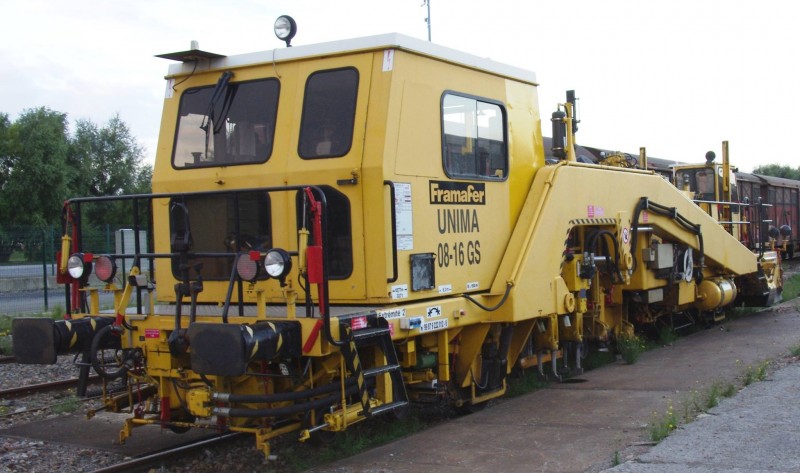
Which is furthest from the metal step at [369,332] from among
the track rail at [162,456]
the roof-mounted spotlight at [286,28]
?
the roof-mounted spotlight at [286,28]

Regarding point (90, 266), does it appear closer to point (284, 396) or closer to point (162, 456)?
point (162, 456)

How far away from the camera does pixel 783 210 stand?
29469mm

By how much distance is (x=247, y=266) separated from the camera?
5.62m

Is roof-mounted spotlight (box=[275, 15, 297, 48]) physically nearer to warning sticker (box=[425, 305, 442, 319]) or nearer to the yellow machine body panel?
the yellow machine body panel

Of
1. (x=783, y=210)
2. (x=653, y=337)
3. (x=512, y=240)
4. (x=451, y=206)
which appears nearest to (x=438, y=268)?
(x=451, y=206)

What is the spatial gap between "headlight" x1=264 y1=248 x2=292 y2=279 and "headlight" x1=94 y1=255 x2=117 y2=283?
1546mm

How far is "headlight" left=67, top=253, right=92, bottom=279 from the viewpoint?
650 centimetres

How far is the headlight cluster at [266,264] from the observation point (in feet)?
18.0

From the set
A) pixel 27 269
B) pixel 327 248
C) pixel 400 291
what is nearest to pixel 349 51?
pixel 327 248

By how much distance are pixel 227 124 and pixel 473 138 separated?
7.28 ft

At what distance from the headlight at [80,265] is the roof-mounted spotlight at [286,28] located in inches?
96.1

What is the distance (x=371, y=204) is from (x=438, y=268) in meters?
0.97

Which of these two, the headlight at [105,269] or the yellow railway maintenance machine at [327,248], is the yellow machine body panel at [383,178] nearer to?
the yellow railway maintenance machine at [327,248]

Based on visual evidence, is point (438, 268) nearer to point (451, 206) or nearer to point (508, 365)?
point (451, 206)
